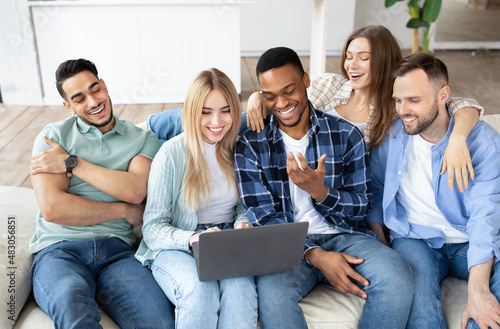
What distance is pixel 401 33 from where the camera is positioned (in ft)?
21.5

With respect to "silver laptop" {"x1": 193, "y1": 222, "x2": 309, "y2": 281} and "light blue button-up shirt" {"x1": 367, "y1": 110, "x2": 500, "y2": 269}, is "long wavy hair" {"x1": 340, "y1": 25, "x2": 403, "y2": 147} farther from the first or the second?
"silver laptop" {"x1": 193, "y1": 222, "x2": 309, "y2": 281}

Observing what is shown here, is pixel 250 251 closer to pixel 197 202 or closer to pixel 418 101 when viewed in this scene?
pixel 197 202

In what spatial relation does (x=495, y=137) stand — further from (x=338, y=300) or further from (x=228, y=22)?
(x=228, y=22)

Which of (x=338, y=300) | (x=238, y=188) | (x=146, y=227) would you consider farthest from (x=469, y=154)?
(x=146, y=227)

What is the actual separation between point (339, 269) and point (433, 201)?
447 mm

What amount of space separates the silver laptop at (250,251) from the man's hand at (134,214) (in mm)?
378

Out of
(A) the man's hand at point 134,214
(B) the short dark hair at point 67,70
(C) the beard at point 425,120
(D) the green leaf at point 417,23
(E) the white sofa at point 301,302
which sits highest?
(D) the green leaf at point 417,23

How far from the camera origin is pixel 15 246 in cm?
154

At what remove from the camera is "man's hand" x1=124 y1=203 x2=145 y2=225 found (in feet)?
5.16

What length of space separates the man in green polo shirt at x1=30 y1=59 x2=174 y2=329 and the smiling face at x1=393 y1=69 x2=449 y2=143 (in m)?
0.89

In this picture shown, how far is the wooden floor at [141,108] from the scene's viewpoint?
3057mm

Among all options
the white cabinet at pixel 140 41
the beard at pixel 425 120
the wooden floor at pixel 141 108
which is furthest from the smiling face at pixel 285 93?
the white cabinet at pixel 140 41

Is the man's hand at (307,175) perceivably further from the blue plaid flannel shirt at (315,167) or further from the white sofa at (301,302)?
the white sofa at (301,302)

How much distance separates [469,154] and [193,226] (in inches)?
36.7
